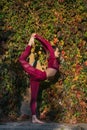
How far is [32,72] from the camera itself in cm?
951

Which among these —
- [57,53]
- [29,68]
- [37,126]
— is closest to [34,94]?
[29,68]

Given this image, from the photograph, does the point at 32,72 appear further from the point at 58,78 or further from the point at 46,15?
the point at 46,15

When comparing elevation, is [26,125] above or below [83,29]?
below

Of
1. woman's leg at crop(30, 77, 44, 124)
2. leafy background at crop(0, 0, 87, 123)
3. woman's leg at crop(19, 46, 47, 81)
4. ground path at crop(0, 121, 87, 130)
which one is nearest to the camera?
ground path at crop(0, 121, 87, 130)

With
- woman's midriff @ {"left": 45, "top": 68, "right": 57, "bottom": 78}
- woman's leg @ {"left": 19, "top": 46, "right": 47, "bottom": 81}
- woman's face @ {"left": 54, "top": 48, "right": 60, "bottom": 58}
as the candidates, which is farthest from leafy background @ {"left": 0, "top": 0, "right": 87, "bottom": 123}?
woman's leg @ {"left": 19, "top": 46, "right": 47, "bottom": 81}

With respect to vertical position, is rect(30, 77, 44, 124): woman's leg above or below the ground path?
above

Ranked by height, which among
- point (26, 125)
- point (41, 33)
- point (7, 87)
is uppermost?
point (41, 33)

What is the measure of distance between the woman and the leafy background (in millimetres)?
471

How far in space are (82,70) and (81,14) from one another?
48.4 inches

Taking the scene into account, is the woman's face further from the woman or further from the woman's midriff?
the woman's midriff

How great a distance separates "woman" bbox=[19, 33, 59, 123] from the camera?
952 centimetres

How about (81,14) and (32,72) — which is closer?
(32,72)

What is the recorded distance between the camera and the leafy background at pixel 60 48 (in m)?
10.0

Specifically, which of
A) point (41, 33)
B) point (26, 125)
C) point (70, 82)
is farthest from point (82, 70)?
point (26, 125)
